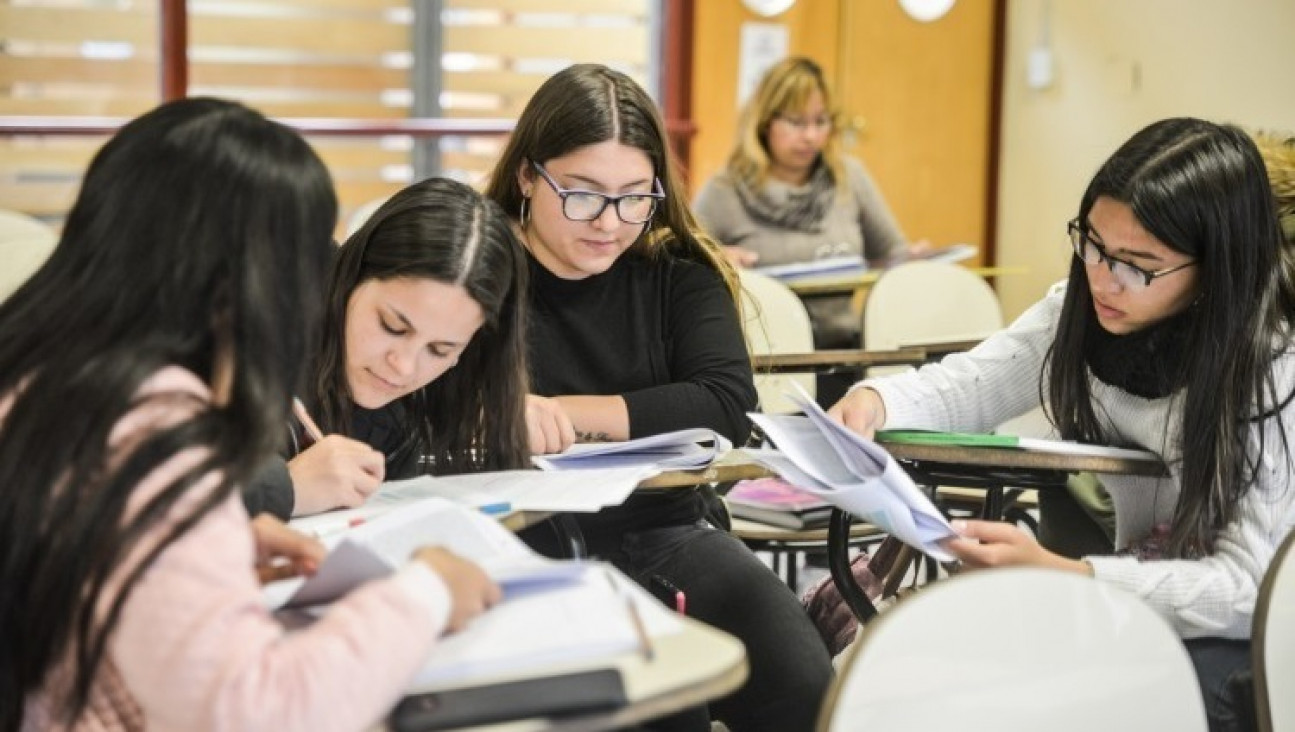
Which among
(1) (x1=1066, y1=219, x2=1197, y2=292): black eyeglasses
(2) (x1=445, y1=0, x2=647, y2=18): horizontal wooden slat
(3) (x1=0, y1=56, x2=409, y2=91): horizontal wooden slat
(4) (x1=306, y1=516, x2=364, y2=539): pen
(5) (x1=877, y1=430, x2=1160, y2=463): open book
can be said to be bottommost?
(4) (x1=306, y1=516, x2=364, y2=539): pen

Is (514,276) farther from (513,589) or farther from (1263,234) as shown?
(1263,234)

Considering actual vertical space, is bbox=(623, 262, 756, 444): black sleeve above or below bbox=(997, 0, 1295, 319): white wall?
below

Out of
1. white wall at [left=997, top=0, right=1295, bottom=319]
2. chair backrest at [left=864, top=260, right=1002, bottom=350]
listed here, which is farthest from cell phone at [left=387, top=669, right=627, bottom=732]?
white wall at [left=997, top=0, right=1295, bottom=319]

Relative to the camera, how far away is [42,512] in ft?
4.48

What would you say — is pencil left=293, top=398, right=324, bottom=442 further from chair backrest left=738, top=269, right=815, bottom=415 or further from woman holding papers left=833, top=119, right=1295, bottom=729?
chair backrest left=738, top=269, right=815, bottom=415

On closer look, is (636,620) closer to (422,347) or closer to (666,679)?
(666,679)

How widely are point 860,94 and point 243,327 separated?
5.85 m

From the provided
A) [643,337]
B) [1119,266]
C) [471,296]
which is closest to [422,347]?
[471,296]

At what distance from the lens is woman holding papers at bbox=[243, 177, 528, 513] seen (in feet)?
7.15

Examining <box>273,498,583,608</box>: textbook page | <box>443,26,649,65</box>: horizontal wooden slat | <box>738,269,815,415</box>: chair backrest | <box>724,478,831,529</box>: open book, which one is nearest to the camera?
<box>273,498,583,608</box>: textbook page

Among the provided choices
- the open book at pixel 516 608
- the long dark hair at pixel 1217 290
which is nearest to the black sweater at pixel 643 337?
the long dark hair at pixel 1217 290

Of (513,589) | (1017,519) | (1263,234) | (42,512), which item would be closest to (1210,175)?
(1263,234)

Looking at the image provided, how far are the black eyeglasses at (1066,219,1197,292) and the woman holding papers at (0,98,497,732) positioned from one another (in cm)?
114

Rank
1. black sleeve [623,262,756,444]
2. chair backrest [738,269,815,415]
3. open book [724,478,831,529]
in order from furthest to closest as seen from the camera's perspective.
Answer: chair backrest [738,269,815,415]
open book [724,478,831,529]
black sleeve [623,262,756,444]
